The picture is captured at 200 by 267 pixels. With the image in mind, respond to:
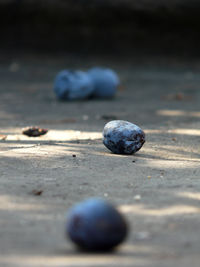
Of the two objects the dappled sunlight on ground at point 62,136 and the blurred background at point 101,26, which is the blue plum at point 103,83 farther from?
the blurred background at point 101,26

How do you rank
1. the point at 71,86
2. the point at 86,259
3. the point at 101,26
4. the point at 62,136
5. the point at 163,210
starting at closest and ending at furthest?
the point at 86,259 → the point at 163,210 → the point at 62,136 → the point at 71,86 → the point at 101,26

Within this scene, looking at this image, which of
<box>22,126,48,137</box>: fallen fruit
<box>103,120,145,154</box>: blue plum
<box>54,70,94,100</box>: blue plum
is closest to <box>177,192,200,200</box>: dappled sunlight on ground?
<box>103,120,145,154</box>: blue plum

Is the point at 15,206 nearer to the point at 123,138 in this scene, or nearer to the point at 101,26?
the point at 123,138

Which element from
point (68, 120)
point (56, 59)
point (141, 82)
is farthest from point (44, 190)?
point (56, 59)

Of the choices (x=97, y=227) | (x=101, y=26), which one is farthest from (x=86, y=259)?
(x=101, y=26)

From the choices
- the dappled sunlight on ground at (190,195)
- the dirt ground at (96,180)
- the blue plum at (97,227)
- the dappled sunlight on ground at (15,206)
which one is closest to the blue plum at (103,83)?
the dirt ground at (96,180)

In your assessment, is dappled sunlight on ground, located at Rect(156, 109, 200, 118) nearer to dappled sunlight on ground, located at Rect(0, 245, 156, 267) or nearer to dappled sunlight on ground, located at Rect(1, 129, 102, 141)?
dappled sunlight on ground, located at Rect(1, 129, 102, 141)
